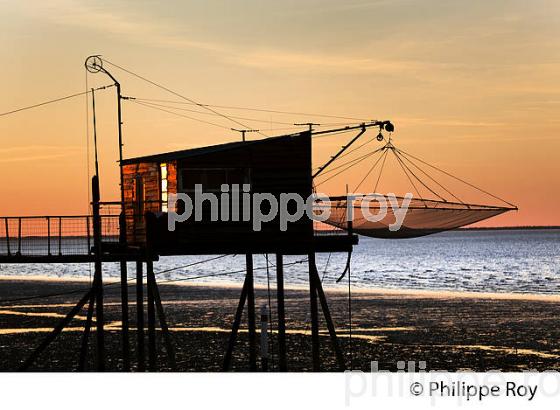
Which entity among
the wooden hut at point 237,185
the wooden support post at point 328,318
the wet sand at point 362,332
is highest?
the wooden hut at point 237,185

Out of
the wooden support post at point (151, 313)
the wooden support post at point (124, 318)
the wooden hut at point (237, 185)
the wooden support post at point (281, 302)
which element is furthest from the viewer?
the wooden support post at point (124, 318)

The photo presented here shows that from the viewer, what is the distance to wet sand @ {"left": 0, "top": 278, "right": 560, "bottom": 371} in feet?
111

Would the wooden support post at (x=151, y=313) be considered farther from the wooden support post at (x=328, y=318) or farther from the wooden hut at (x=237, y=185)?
the wooden support post at (x=328, y=318)

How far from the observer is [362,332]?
4253cm

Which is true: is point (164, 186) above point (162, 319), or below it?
above

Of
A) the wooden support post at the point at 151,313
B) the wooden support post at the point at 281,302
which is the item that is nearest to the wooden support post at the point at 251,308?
the wooden support post at the point at 281,302

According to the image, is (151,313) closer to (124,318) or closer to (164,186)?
(124,318)

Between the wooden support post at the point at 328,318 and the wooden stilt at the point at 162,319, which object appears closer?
the wooden stilt at the point at 162,319

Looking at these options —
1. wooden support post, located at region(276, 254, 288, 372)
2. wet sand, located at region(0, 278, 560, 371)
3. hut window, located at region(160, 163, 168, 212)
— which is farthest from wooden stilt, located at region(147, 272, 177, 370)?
wooden support post, located at region(276, 254, 288, 372)

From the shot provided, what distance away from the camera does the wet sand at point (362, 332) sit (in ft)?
111

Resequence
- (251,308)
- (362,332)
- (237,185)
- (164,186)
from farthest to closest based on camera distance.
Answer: (362,332) → (251,308) → (164,186) → (237,185)

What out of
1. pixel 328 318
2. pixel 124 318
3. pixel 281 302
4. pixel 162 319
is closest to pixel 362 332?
pixel 328 318

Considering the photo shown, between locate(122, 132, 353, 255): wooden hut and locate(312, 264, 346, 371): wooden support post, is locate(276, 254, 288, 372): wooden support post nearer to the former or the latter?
locate(122, 132, 353, 255): wooden hut
